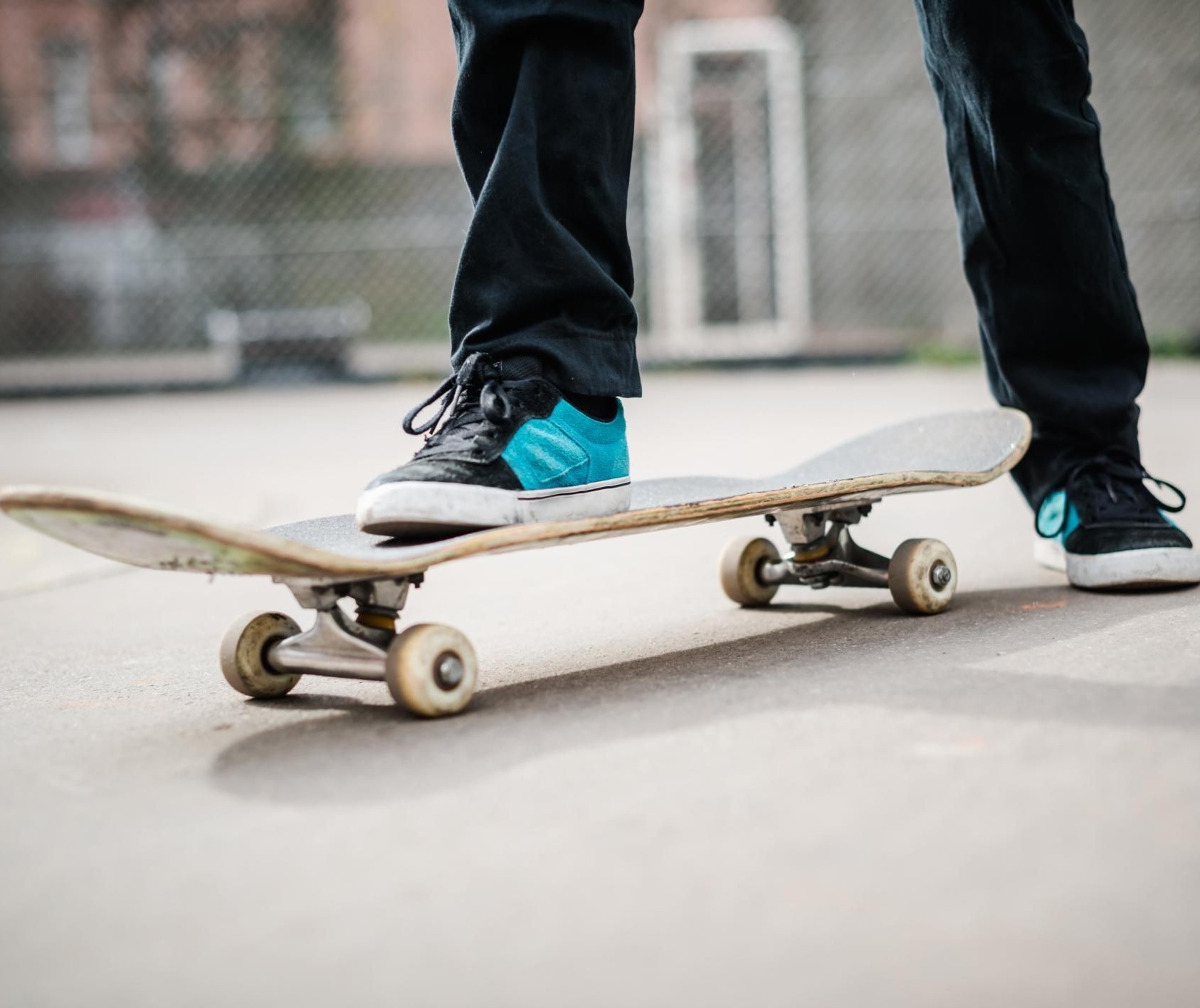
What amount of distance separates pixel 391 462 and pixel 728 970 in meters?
3.84

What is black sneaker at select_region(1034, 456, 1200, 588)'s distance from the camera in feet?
6.48

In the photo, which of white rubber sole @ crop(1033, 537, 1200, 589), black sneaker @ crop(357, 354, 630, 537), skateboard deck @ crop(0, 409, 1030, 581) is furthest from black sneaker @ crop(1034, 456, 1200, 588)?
black sneaker @ crop(357, 354, 630, 537)

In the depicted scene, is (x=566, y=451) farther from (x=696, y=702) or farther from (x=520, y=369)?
(x=696, y=702)

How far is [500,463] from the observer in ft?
5.23

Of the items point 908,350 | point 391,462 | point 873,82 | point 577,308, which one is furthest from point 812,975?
point 873,82

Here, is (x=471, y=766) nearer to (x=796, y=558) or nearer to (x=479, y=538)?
(x=479, y=538)

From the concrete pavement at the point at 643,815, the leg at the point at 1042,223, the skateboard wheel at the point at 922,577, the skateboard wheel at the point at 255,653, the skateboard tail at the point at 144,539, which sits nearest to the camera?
the concrete pavement at the point at 643,815

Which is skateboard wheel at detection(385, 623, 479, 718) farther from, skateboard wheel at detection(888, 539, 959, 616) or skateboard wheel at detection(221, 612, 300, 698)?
skateboard wheel at detection(888, 539, 959, 616)

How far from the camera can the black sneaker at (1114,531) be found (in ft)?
6.48

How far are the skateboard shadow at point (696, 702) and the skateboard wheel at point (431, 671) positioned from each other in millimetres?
22

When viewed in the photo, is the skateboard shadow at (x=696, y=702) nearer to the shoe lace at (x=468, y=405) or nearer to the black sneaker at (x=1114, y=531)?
the black sneaker at (x=1114, y=531)

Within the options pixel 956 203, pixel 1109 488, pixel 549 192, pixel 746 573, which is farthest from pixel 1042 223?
pixel 549 192

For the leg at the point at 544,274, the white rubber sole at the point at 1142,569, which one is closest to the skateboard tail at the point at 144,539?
the leg at the point at 544,274

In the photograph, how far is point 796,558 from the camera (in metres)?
2.07
